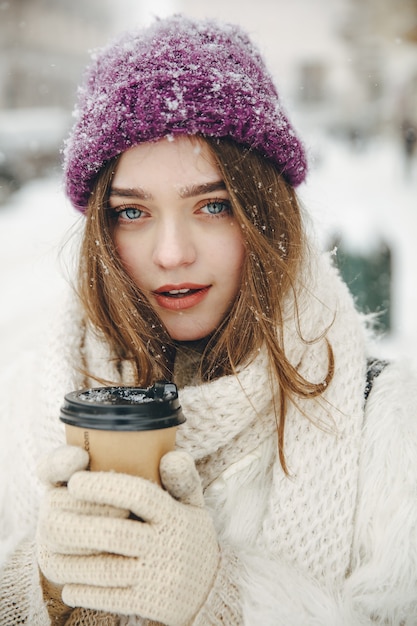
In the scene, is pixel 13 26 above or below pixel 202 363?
Answer: above

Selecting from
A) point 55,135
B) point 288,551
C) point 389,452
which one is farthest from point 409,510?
point 55,135

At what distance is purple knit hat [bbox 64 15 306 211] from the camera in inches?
47.3

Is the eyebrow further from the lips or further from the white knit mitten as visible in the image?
the white knit mitten

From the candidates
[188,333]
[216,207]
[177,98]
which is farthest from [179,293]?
[177,98]

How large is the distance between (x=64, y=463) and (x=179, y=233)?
58 cm

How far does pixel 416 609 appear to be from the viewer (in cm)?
113

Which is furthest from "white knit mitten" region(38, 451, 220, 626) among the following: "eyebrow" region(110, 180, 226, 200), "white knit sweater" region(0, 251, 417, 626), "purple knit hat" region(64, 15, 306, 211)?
"purple knit hat" region(64, 15, 306, 211)

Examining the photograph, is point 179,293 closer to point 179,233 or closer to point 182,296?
point 182,296

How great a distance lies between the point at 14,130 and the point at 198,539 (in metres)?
15.8

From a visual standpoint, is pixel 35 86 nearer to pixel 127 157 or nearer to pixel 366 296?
pixel 366 296

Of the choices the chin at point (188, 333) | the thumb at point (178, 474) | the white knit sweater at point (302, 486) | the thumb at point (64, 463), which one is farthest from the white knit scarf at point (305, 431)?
the thumb at point (64, 463)

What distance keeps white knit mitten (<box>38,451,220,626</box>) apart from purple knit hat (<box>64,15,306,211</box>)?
0.75 m

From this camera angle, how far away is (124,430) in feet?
3.00

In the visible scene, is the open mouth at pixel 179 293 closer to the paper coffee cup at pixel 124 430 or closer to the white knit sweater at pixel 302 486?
the white knit sweater at pixel 302 486
